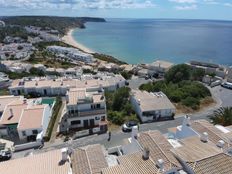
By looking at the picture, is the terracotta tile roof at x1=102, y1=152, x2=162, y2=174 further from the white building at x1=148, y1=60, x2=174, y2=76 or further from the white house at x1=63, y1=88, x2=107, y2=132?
the white building at x1=148, y1=60, x2=174, y2=76

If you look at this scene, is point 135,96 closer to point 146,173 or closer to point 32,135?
point 32,135

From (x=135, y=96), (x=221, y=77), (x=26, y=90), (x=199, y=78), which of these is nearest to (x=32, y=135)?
(x=135, y=96)

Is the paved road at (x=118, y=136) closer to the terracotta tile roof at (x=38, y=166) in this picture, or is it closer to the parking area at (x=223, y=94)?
the parking area at (x=223, y=94)

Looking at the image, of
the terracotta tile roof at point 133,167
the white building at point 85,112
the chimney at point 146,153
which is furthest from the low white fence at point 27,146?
the chimney at point 146,153

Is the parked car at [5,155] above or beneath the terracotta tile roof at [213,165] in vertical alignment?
beneath

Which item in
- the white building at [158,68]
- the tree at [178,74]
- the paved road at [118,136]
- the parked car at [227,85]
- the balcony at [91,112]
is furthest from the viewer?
the white building at [158,68]

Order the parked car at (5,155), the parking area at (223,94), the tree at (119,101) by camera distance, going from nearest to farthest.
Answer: the parked car at (5,155), the tree at (119,101), the parking area at (223,94)

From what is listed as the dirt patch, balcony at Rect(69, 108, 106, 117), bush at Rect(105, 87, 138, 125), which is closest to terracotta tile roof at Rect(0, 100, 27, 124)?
balcony at Rect(69, 108, 106, 117)
